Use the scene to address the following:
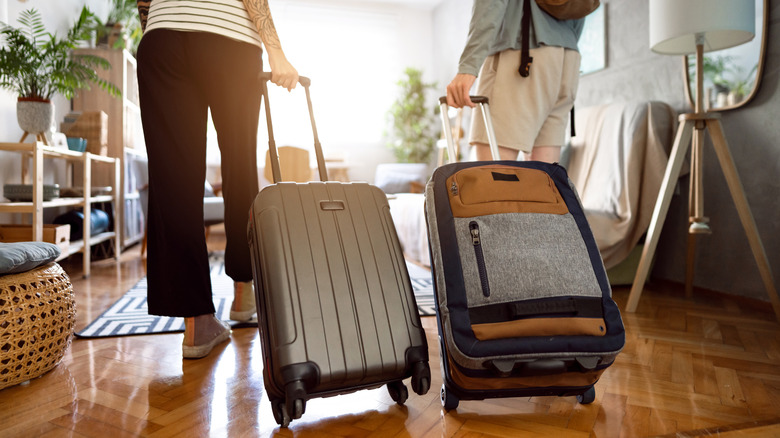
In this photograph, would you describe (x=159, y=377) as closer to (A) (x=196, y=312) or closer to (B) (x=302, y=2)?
(A) (x=196, y=312)

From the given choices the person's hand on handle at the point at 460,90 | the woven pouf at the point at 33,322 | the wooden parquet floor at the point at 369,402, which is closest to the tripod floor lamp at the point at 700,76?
the wooden parquet floor at the point at 369,402

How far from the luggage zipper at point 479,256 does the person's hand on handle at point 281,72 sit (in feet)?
1.80

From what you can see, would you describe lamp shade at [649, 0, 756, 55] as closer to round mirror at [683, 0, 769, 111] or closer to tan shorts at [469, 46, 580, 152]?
round mirror at [683, 0, 769, 111]

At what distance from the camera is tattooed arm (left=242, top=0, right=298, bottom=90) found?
1.24 metres

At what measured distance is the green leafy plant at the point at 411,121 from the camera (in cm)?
613

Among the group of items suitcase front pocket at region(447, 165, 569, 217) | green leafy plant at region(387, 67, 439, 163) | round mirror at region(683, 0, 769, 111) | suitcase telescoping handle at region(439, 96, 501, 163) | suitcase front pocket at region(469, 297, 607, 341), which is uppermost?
green leafy plant at region(387, 67, 439, 163)

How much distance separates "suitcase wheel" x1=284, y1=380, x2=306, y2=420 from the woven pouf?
72 cm

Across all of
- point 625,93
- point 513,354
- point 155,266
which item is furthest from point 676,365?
point 625,93

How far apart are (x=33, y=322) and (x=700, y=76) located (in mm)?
2241

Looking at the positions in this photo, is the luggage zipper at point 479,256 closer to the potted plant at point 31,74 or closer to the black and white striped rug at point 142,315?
the black and white striped rug at point 142,315

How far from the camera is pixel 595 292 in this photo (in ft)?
3.37

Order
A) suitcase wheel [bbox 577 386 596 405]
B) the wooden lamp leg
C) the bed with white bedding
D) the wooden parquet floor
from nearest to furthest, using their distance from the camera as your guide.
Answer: the wooden parquet floor < suitcase wheel [bbox 577 386 596 405] < the wooden lamp leg < the bed with white bedding

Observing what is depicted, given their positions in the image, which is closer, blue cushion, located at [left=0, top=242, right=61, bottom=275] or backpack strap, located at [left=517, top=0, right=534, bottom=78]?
blue cushion, located at [left=0, top=242, right=61, bottom=275]

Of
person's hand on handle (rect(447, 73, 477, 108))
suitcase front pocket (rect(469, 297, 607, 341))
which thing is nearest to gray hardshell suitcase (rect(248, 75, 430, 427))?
suitcase front pocket (rect(469, 297, 607, 341))
